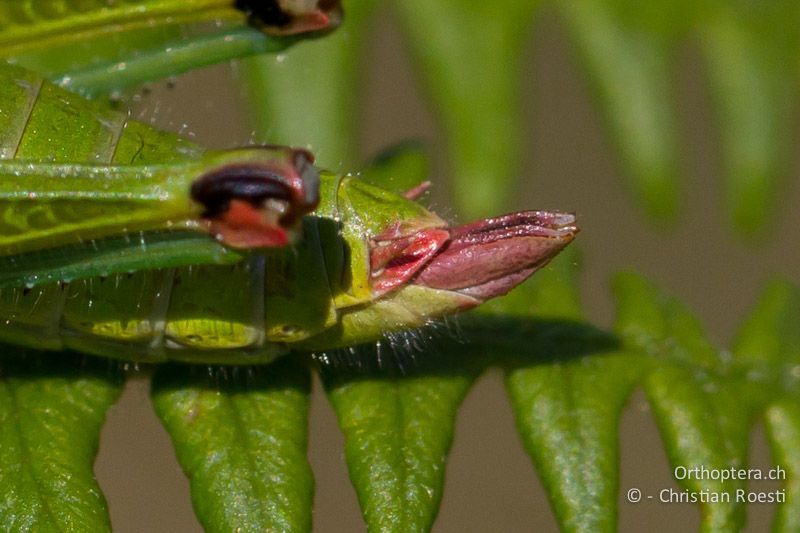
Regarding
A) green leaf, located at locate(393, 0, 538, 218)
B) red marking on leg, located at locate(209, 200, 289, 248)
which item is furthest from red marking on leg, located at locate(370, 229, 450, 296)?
green leaf, located at locate(393, 0, 538, 218)

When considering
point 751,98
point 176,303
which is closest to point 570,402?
point 176,303

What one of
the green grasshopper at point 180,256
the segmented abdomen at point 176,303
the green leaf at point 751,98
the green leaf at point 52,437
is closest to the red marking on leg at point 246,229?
the green grasshopper at point 180,256

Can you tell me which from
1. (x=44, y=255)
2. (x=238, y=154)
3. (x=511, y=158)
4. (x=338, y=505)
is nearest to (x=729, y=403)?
(x=511, y=158)

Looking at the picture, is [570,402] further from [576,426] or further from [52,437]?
[52,437]

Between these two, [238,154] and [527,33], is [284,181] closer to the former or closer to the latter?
[238,154]

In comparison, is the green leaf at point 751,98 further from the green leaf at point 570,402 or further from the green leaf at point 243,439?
the green leaf at point 243,439

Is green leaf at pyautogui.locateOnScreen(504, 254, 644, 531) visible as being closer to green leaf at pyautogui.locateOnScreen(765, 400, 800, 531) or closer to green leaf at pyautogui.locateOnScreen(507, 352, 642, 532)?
green leaf at pyautogui.locateOnScreen(507, 352, 642, 532)
